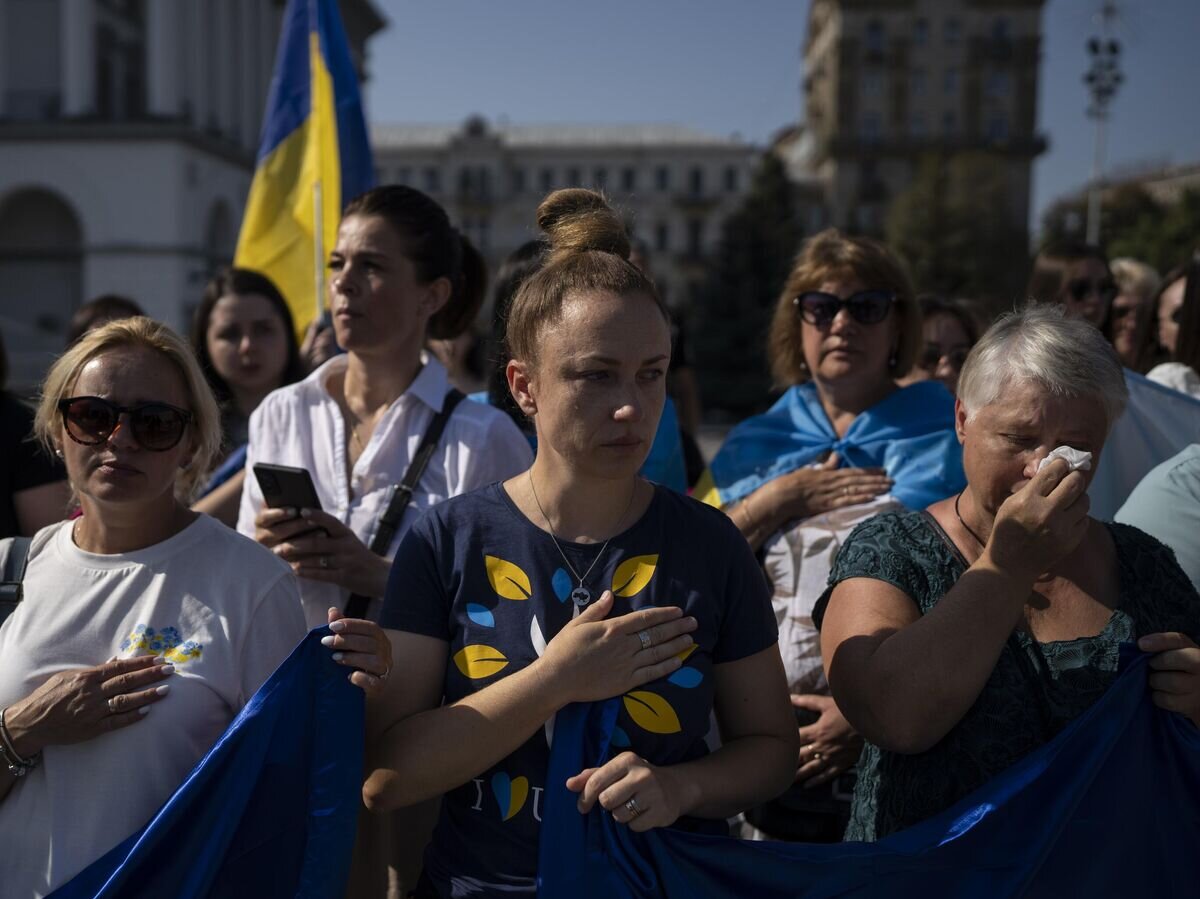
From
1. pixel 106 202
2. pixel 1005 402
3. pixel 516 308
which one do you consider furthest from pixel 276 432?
pixel 106 202

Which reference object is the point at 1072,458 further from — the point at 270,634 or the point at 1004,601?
the point at 270,634

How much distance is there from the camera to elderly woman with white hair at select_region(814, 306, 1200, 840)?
2299mm

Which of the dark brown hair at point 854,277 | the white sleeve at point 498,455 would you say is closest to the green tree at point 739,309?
the dark brown hair at point 854,277

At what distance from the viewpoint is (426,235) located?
3.61m

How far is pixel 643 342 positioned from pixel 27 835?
63.1 inches

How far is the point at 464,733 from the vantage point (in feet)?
7.23

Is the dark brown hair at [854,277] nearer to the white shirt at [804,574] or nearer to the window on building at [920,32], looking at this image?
the white shirt at [804,574]

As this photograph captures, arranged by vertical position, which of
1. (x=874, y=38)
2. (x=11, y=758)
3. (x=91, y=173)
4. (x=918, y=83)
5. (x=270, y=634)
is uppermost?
(x=874, y=38)

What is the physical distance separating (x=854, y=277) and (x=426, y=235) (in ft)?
4.59

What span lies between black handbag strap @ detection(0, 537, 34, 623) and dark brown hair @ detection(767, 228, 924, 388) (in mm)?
2497

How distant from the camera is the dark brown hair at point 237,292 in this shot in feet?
16.9

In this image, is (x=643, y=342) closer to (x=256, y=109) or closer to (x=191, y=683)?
(x=191, y=683)

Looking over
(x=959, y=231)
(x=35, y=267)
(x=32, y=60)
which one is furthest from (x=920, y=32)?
(x=35, y=267)

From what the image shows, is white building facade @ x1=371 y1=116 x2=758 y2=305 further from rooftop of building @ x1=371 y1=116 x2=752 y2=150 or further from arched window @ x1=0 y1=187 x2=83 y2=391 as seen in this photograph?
arched window @ x1=0 y1=187 x2=83 y2=391
